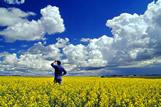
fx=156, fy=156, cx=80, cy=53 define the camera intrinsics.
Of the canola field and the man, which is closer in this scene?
the canola field

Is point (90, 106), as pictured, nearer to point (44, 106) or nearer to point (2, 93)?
point (44, 106)

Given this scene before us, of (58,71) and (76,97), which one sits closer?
(76,97)

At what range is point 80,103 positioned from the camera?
6.46m

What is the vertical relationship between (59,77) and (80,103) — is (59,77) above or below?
above

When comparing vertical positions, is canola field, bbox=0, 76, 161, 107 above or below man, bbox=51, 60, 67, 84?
→ below

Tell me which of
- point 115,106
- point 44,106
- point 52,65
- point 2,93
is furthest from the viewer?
point 52,65

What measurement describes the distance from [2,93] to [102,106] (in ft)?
21.3

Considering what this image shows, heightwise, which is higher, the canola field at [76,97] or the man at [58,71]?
the man at [58,71]

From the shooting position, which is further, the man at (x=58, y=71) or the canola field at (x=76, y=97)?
the man at (x=58, y=71)

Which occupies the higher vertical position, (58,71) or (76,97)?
(58,71)

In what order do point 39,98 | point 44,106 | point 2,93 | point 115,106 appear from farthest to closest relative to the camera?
point 2,93 → point 39,98 → point 115,106 → point 44,106

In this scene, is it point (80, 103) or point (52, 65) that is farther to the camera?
point (52, 65)

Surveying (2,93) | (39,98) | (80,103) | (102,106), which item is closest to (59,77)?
(2,93)

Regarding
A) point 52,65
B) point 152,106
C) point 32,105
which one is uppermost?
point 52,65
